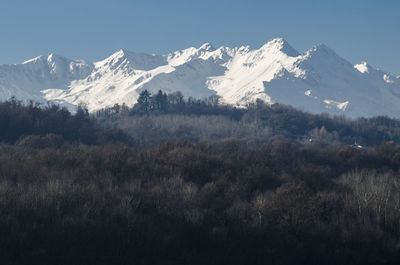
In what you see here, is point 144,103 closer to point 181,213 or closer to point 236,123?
point 236,123

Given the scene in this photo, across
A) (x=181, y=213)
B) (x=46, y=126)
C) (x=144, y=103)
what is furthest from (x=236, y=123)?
(x=181, y=213)

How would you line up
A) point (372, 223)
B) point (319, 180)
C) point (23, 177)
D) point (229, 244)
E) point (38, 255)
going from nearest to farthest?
point (38, 255), point (229, 244), point (372, 223), point (23, 177), point (319, 180)

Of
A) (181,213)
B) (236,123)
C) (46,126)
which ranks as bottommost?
(181,213)

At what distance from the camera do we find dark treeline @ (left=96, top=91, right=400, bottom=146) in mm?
146750

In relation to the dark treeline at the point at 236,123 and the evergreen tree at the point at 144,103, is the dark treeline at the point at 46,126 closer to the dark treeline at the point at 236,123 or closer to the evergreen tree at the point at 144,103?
the dark treeline at the point at 236,123

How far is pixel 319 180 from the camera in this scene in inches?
1877

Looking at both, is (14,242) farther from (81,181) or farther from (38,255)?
Answer: (81,181)

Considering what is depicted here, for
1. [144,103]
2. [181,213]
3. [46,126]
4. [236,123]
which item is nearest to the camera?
[181,213]

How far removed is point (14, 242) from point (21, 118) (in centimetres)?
8242

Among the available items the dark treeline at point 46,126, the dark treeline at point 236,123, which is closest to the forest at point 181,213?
the dark treeline at point 46,126

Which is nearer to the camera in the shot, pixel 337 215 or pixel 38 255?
pixel 38 255

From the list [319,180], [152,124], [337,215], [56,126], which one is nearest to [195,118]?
[152,124]

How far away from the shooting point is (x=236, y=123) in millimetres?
165375

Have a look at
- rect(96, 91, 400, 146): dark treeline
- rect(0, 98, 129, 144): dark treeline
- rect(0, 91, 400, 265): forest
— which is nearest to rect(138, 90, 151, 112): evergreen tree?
rect(96, 91, 400, 146): dark treeline
